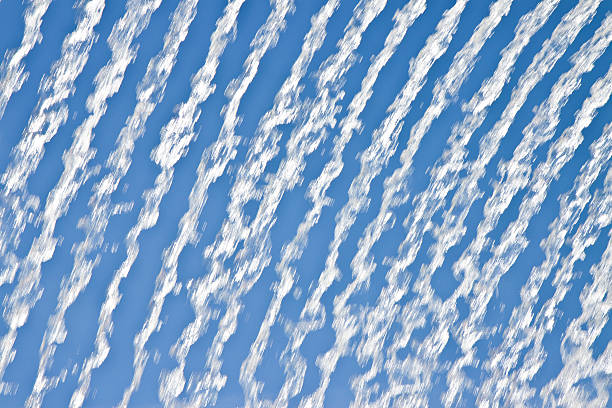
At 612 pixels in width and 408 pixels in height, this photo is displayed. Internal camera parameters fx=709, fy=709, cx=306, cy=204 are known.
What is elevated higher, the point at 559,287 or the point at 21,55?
the point at 21,55

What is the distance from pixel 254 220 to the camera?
1.87 ft

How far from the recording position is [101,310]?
0.55 metres

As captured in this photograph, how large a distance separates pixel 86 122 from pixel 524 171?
0.35 metres

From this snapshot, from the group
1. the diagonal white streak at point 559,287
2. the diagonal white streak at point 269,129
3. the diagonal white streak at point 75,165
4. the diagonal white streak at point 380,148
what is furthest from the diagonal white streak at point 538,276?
the diagonal white streak at point 75,165

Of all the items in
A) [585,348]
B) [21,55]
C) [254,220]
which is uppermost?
[21,55]

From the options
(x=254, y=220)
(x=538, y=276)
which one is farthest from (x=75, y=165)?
(x=538, y=276)

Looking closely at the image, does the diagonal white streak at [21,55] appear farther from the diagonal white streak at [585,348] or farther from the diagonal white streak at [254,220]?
the diagonal white streak at [585,348]

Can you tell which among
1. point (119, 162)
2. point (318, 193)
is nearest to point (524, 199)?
point (318, 193)

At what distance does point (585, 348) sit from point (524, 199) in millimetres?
127

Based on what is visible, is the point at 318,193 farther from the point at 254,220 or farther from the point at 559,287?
the point at 559,287

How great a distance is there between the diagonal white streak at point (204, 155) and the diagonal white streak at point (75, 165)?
0.06 metres

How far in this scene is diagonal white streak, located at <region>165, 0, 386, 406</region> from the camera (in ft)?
1.83

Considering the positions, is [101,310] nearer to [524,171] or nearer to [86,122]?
[86,122]

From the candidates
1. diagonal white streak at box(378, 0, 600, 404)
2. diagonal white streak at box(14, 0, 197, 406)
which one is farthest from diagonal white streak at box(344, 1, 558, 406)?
diagonal white streak at box(14, 0, 197, 406)
